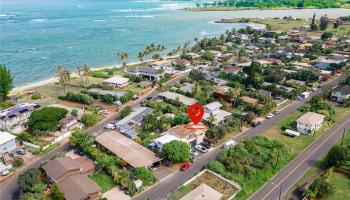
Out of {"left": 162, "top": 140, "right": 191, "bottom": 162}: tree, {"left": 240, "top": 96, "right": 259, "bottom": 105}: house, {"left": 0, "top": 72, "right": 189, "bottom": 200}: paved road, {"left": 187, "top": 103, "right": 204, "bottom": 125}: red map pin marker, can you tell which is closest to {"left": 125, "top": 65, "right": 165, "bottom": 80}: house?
{"left": 0, "top": 72, "right": 189, "bottom": 200}: paved road

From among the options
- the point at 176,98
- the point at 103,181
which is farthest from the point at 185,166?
the point at 176,98

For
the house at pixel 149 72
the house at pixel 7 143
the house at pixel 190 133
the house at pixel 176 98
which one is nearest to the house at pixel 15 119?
the house at pixel 7 143

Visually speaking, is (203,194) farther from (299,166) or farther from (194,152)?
(299,166)

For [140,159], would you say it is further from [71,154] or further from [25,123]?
[25,123]

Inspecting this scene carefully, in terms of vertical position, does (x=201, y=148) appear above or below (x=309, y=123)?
below

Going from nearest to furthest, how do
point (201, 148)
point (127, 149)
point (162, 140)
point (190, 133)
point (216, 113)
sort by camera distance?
point (127, 149) → point (162, 140) → point (201, 148) → point (190, 133) → point (216, 113)

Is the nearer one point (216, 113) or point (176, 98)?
point (216, 113)

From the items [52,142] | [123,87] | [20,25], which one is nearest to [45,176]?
[52,142]
